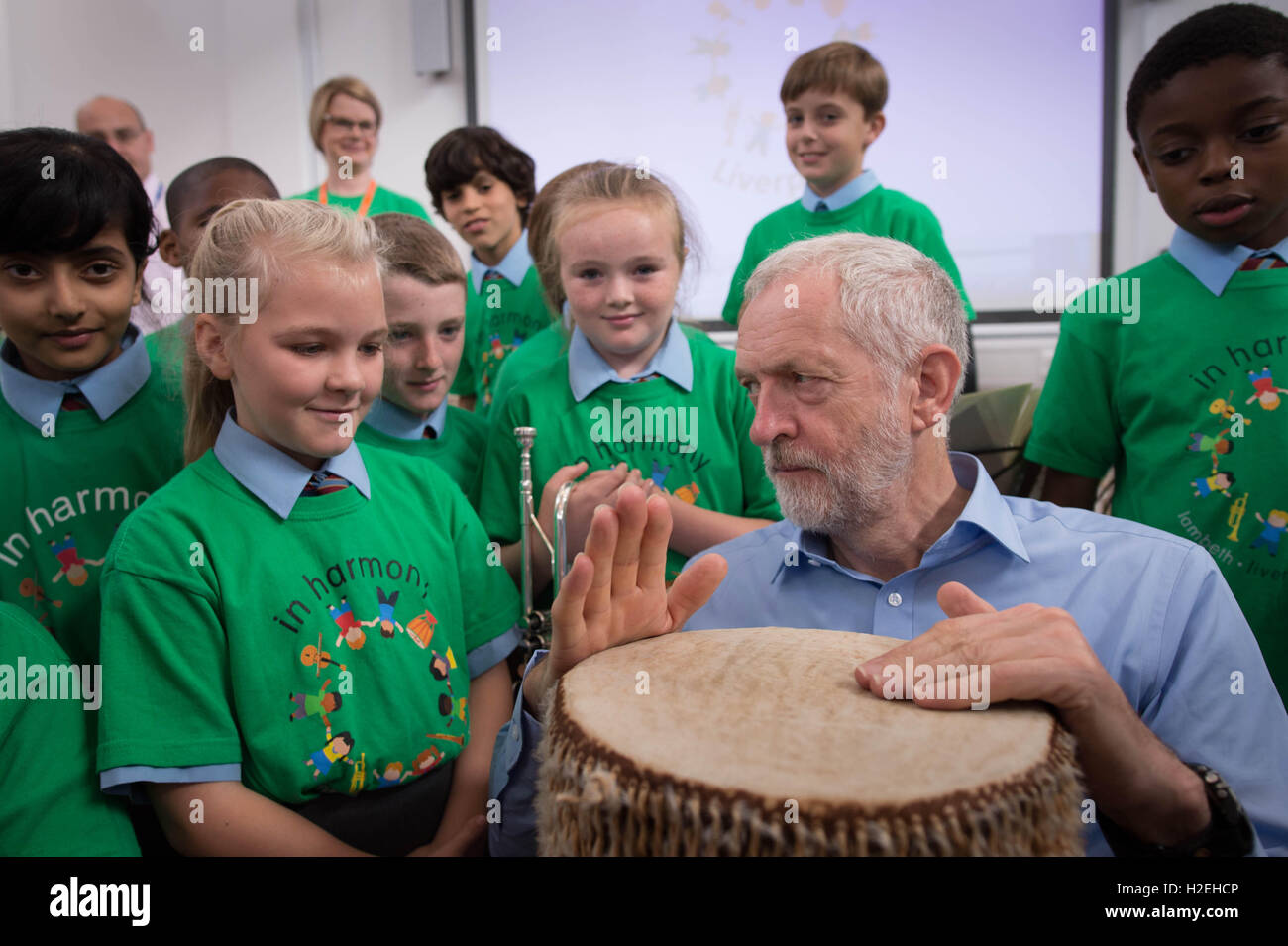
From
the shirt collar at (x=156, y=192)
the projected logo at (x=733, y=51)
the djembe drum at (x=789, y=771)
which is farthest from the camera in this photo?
the shirt collar at (x=156, y=192)

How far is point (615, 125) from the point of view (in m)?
2.98

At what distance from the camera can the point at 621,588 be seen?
870mm

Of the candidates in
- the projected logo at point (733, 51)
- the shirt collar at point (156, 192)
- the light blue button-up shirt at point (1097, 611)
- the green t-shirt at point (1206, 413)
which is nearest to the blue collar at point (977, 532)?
the light blue button-up shirt at point (1097, 611)

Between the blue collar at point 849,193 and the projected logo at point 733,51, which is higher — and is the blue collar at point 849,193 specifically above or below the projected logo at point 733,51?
below

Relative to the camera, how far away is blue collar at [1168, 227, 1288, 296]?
4.34 feet

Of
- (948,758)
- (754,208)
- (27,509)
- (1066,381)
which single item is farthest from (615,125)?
(948,758)

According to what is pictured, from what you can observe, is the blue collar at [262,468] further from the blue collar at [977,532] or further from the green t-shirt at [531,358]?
the green t-shirt at [531,358]

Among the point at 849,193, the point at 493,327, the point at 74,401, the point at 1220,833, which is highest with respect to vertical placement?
the point at 849,193

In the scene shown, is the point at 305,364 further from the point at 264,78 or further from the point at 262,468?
the point at 264,78

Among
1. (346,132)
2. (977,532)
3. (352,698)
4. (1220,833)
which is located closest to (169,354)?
(352,698)

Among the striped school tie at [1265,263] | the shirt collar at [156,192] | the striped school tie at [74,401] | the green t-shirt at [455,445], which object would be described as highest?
the shirt collar at [156,192]

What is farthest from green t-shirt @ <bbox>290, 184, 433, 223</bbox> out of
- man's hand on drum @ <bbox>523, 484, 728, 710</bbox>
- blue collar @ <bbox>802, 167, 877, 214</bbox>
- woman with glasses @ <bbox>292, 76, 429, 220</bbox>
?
man's hand on drum @ <bbox>523, 484, 728, 710</bbox>

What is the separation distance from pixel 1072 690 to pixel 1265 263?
35.7 inches

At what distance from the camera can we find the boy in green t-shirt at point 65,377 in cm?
120
